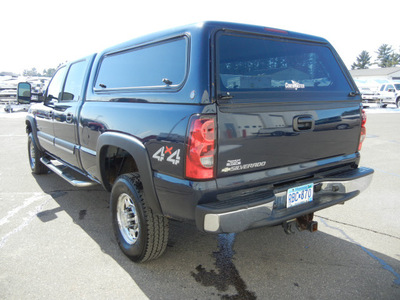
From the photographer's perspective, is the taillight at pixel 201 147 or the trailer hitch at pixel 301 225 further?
the trailer hitch at pixel 301 225

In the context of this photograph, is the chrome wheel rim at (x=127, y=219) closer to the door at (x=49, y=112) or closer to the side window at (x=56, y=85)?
the door at (x=49, y=112)

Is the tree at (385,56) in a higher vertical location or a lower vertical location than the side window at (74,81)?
higher

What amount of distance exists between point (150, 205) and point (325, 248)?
1.85 meters

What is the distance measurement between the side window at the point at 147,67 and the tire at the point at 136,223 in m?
0.88

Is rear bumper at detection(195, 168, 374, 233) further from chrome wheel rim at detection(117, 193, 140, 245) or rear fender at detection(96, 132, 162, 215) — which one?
chrome wheel rim at detection(117, 193, 140, 245)

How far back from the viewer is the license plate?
254 cm

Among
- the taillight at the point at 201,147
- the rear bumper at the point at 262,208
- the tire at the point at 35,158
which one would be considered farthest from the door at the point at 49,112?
the rear bumper at the point at 262,208

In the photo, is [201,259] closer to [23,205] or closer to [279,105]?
[279,105]

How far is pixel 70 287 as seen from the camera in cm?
259

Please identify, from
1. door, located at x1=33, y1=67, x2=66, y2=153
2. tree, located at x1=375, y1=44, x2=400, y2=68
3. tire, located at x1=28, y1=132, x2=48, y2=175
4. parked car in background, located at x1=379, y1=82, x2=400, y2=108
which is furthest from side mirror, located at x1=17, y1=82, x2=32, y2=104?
tree, located at x1=375, y1=44, x2=400, y2=68

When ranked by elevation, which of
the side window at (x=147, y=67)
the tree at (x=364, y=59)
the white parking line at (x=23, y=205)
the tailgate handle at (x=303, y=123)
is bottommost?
the white parking line at (x=23, y=205)

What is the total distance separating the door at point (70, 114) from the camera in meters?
3.80

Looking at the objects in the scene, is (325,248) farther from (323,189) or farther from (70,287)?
(70,287)

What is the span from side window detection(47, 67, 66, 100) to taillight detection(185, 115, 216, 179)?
2.97 m
